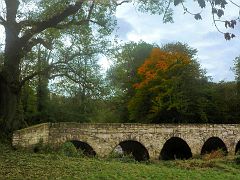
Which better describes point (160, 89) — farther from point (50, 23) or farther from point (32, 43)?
point (50, 23)

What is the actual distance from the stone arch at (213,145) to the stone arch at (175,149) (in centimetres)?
126

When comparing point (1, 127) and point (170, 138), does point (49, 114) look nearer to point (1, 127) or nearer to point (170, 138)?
point (170, 138)

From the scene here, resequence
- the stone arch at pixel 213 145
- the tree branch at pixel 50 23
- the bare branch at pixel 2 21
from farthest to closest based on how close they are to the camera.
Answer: the stone arch at pixel 213 145 → the bare branch at pixel 2 21 → the tree branch at pixel 50 23

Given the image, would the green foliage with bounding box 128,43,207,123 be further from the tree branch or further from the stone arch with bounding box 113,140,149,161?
the tree branch

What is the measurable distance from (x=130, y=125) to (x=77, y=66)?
757 centimetres

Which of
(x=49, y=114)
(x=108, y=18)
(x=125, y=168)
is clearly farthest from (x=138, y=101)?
(x=125, y=168)

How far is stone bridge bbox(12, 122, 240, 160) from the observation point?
20.0 meters

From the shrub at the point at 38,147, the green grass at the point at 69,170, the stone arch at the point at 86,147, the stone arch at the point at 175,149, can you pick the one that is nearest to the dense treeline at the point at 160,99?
the stone arch at the point at 175,149

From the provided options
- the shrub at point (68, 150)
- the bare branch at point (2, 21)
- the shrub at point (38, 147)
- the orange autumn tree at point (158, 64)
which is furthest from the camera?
the orange autumn tree at point (158, 64)

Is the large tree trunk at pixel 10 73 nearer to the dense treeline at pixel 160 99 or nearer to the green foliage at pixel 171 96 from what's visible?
the dense treeline at pixel 160 99

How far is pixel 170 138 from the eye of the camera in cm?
2631

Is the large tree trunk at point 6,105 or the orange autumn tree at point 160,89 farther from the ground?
the orange autumn tree at point 160,89

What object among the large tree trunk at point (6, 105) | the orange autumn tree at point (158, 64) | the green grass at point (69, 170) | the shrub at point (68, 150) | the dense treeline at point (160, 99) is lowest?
the green grass at point (69, 170)

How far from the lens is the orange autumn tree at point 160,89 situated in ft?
123
